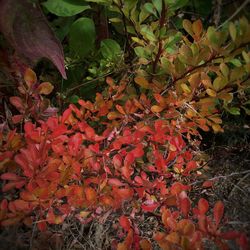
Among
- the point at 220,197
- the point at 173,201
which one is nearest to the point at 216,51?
the point at 173,201

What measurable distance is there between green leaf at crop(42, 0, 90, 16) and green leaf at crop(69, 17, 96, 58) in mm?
46

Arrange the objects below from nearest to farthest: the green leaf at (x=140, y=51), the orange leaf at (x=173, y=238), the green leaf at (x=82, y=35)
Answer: the orange leaf at (x=173, y=238) < the green leaf at (x=140, y=51) < the green leaf at (x=82, y=35)

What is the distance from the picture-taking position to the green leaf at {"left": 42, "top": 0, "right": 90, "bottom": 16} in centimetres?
100

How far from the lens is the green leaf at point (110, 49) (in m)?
1.09

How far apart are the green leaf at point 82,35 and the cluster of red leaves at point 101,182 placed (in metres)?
0.16

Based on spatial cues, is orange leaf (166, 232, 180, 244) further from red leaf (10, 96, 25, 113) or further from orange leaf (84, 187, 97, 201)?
red leaf (10, 96, 25, 113)

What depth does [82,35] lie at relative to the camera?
106cm

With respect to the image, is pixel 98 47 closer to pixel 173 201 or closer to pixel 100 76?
pixel 100 76

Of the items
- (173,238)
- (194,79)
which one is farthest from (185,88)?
(173,238)

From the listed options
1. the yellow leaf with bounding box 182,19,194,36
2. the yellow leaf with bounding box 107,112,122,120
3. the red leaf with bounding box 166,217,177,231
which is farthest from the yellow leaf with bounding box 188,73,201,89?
the red leaf with bounding box 166,217,177,231

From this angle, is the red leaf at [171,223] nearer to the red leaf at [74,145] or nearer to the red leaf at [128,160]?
the red leaf at [128,160]

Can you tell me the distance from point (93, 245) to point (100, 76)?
0.45 metres

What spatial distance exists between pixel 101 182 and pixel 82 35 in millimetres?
430

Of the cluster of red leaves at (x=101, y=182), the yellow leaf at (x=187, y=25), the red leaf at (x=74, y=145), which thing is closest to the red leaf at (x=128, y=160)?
the cluster of red leaves at (x=101, y=182)
